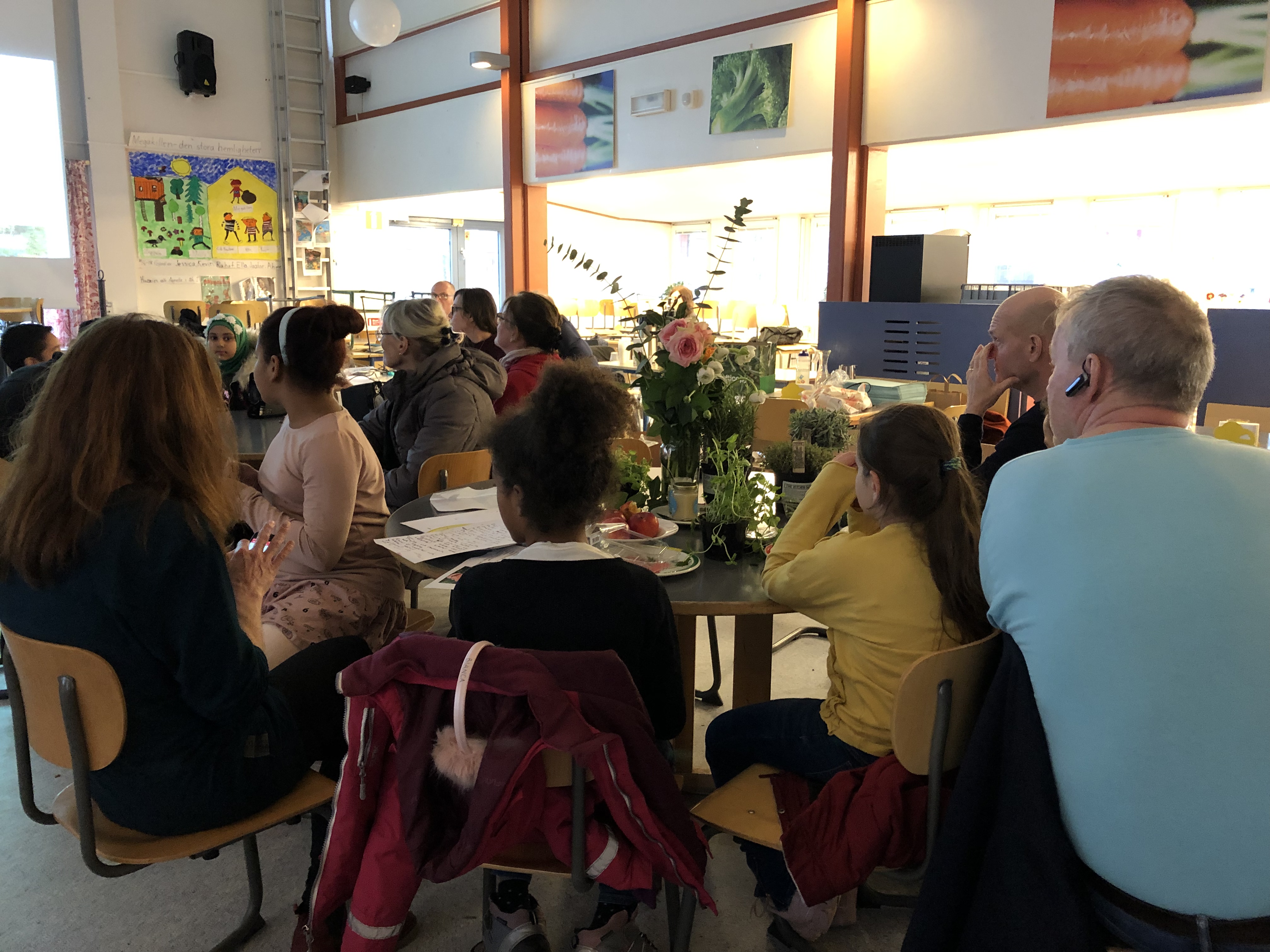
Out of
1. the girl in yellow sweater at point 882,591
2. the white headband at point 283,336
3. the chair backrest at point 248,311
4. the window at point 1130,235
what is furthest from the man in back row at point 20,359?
the window at point 1130,235

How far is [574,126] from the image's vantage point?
8.38m

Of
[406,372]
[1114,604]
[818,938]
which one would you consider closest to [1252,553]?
[1114,604]

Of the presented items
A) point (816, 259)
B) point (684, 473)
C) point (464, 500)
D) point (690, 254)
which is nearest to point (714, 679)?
point (684, 473)

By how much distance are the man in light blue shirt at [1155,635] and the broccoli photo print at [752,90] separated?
6115mm

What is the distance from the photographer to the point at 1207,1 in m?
4.69

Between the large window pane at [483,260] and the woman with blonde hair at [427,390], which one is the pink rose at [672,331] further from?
the large window pane at [483,260]

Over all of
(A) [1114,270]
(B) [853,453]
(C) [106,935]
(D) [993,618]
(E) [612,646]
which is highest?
(A) [1114,270]

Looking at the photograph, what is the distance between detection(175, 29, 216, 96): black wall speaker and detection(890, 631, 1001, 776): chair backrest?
10992 millimetres

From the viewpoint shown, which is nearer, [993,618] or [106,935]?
[993,618]

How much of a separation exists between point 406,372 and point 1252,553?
8.99ft

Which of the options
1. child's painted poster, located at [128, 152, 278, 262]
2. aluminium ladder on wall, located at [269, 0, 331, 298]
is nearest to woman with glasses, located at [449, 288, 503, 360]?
child's painted poster, located at [128, 152, 278, 262]

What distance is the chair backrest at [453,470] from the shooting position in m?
2.85

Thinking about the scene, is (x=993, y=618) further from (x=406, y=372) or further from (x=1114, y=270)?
(x=1114, y=270)

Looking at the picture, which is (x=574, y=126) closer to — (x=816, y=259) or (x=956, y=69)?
(x=956, y=69)
